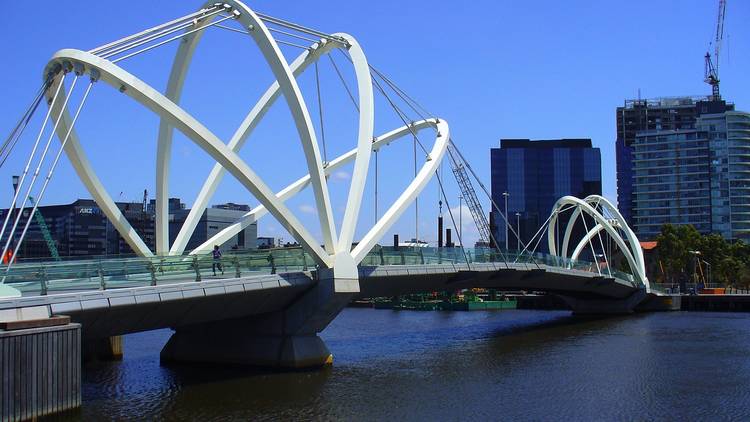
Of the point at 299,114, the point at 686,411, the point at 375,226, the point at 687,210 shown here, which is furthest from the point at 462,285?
the point at 687,210

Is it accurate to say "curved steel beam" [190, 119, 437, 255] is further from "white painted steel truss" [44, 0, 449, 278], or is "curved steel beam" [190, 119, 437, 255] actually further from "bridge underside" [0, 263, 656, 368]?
"bridge underside" [0, 263, 656, 368]

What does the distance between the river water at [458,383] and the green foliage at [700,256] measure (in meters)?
58.8

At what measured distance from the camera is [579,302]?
289ft

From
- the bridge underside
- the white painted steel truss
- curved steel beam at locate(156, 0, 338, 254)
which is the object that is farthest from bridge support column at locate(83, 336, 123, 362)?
curved steel beam at locate(156, 0, 338, 254)

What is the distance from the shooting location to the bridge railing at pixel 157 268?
25781mm

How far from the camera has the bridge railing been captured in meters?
25.8

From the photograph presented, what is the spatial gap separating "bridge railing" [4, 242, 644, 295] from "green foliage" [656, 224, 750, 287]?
77.7 meters

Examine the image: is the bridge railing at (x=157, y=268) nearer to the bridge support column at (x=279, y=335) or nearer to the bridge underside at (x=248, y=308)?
the bridge underside at (x=248, y=308)

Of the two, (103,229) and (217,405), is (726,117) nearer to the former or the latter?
(103,229)

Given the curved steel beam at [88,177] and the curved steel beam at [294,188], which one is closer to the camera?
the curved steel beam at [88,177]

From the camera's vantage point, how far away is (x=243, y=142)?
46.8 meters

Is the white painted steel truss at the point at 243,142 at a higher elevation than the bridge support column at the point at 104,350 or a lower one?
higher

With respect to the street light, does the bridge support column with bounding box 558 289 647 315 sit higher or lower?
lower

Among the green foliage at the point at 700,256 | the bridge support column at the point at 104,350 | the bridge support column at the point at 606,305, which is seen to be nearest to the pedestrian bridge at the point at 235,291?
the bridge support column at the point at 104,350
